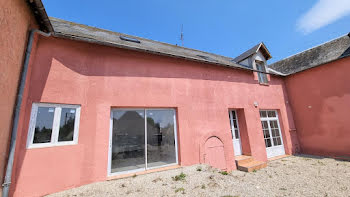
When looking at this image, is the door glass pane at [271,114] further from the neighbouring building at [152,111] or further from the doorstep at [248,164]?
the doorstep at [248,164]

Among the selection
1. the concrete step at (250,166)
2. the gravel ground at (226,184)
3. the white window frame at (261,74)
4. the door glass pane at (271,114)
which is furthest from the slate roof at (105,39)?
the concrete step at (250,166)

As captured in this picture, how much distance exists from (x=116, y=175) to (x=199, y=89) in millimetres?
4298

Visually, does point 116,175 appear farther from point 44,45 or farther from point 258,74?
point 258,74

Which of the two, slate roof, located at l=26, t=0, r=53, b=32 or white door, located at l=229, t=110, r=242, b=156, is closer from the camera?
slate roof, located at l=26, t=0, r=53, b=32

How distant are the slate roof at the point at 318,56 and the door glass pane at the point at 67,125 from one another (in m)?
11.5

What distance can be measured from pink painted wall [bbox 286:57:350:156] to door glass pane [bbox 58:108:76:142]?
37.3ft

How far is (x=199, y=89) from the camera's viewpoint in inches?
236

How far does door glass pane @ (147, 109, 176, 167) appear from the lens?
15.5 ft

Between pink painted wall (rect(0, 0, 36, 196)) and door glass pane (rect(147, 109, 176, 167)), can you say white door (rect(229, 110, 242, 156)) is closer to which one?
door glass pane (rect(147, 109, 176, 167))

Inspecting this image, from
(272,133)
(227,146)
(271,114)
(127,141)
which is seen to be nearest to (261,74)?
(271,114)

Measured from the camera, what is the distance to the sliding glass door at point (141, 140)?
14.1 feet

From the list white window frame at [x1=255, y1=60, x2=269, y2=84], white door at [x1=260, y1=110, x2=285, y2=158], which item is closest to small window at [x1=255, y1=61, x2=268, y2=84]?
white window frame at [x1=255, y1=60, x2=269, y2=84]

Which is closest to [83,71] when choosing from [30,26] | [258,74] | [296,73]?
[30,26]

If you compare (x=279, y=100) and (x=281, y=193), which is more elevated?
(x=279, y=100)
